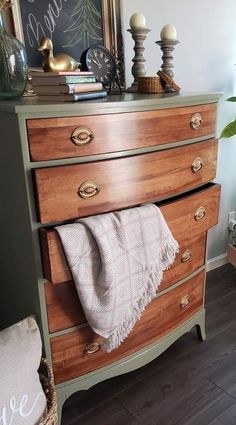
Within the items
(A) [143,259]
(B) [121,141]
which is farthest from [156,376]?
(B) [121,141]

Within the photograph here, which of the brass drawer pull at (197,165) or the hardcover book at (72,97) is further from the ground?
the hardcover book at (72,97)

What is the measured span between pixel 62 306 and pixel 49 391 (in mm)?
256

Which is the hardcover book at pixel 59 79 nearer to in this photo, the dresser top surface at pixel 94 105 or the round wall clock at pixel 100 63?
the dresser top surface at pixel 94 105

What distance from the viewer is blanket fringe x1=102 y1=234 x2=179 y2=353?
1.20m

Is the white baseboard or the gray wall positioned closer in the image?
the gray wall

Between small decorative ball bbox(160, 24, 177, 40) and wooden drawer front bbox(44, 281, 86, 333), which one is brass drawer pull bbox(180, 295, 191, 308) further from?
small decorative ball bbox(160, 24, 177, 40)

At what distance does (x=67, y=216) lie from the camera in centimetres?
103

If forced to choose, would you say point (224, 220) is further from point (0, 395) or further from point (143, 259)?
point (0, 395)

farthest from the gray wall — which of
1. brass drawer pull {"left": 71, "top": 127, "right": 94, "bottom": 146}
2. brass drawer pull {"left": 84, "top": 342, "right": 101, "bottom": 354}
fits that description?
brass drawer pull {"left": 84, "top": 342, "right": 101, "bottom": 354}

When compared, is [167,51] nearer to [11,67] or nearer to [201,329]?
[11,67]

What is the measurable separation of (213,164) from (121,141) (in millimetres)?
505

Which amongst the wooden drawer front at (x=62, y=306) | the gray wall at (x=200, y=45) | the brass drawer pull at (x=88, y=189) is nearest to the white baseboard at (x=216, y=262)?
the gray wall at (x=200, y=45)

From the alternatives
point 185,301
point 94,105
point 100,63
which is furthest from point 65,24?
point 185,301

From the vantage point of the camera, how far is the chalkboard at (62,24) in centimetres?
132
